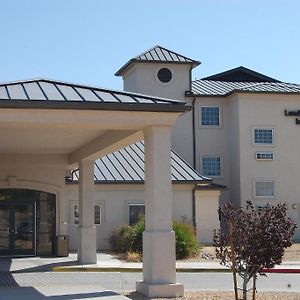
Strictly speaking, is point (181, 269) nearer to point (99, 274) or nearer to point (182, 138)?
point (99, 274)

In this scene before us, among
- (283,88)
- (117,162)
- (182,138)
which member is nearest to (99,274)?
(117,162)

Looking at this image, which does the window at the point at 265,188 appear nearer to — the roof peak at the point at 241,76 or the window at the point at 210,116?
the window at the point at 210,116

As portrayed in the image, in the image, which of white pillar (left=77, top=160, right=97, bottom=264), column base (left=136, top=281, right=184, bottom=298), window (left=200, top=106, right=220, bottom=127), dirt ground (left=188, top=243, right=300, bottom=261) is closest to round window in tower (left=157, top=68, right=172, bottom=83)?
window (left=200, top=106, right=220, bottom=127)

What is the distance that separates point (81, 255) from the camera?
77.0ft

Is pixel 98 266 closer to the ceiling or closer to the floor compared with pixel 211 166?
closer to the floor

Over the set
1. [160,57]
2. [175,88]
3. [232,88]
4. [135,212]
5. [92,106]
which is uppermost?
[160,57]

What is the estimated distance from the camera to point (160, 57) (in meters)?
41.7

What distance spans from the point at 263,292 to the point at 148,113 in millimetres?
5137

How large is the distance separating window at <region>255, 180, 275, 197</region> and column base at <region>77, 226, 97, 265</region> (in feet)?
61.2

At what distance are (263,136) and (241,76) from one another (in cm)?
863

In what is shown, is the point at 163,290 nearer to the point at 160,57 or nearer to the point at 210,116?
the point at 210,116

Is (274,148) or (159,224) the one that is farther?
(274,148)

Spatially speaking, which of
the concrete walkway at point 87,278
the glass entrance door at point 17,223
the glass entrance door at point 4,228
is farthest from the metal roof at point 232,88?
the concrete walkway at point 87,278

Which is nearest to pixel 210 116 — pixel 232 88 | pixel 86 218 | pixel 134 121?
pixel 232 88
